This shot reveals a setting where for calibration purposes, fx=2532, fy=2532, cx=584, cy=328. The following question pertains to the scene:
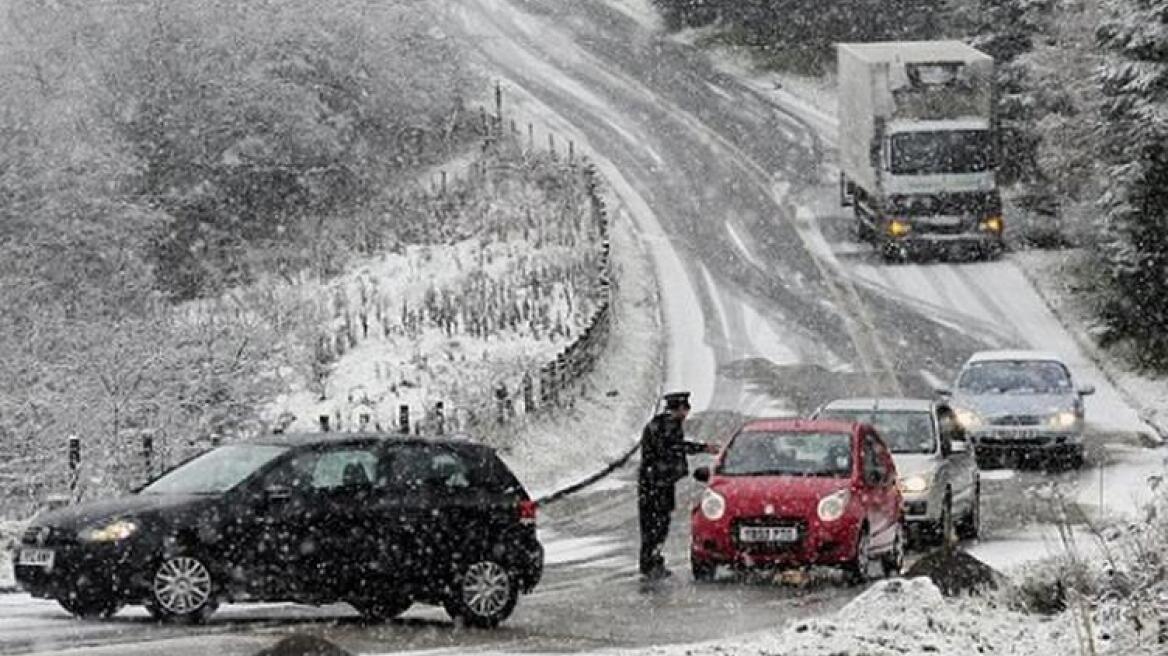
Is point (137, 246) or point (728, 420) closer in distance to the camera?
point (728, 420)

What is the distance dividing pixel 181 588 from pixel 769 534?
6.15 m

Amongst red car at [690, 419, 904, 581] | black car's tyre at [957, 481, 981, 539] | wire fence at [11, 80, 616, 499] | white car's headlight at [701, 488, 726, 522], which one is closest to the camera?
red car at [690, 419, 904, 581]

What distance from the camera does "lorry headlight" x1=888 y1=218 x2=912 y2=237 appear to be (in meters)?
53.3

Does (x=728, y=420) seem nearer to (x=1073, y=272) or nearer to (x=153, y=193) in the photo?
(x=1073, y=272)

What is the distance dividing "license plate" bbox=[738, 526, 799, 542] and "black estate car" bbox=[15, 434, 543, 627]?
2.87 m

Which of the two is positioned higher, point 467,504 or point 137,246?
point 137,246

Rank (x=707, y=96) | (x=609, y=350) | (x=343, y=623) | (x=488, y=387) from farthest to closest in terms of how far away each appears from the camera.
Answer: (x=707, y=96) → (x=609, y=350) → (x=488, y=387) → (x=343, y=623)

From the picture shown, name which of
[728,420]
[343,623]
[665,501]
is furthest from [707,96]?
[343,623]

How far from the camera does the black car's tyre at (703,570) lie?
76.4 feet

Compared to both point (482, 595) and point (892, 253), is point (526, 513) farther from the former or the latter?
point (892, 253)

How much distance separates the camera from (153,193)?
57.5 meters

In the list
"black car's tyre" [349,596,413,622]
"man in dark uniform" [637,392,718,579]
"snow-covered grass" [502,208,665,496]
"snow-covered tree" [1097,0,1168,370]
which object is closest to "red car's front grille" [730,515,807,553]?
"man in dark uniform" [637,392,718,579]

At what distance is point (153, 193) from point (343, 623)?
39030 mm

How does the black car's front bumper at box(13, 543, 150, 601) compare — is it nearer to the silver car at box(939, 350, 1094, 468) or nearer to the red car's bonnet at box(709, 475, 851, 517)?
the red car's bonnet at box(709, 475, 851, 517)
